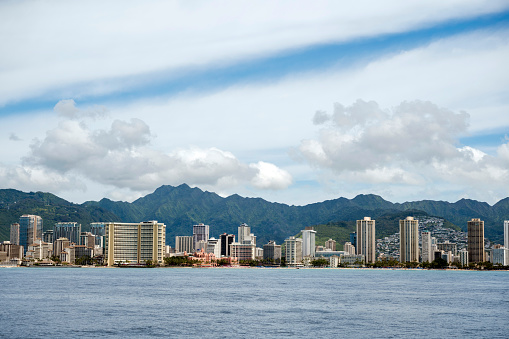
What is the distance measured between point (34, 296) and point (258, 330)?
63994 millimetres

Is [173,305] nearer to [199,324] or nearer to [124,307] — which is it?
[124,307]

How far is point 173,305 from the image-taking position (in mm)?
102625

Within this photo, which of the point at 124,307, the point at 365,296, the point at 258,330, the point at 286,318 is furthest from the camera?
the point at 365,296

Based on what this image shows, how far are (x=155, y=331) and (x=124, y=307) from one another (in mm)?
28137

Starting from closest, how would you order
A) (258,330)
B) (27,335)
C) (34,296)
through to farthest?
(27,335) → (258,330) → (34,296)

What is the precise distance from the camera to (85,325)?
75.6 m

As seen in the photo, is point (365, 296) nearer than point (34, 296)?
No

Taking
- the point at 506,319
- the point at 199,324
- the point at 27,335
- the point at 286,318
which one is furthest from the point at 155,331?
the point at 506,319

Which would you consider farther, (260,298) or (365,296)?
(365,296)

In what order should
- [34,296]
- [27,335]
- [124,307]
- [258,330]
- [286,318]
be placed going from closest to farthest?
1. [27,335]
2. [258,330]
3. [286,318]
4. [124,307]
5. [34,296]

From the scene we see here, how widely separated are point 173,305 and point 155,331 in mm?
31522

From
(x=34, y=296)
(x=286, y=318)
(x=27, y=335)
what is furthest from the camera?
(x=34, y=296)

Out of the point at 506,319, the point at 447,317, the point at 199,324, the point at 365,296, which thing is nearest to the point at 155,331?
the point at 199,324

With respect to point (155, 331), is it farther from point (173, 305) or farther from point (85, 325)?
point (173, 305)
